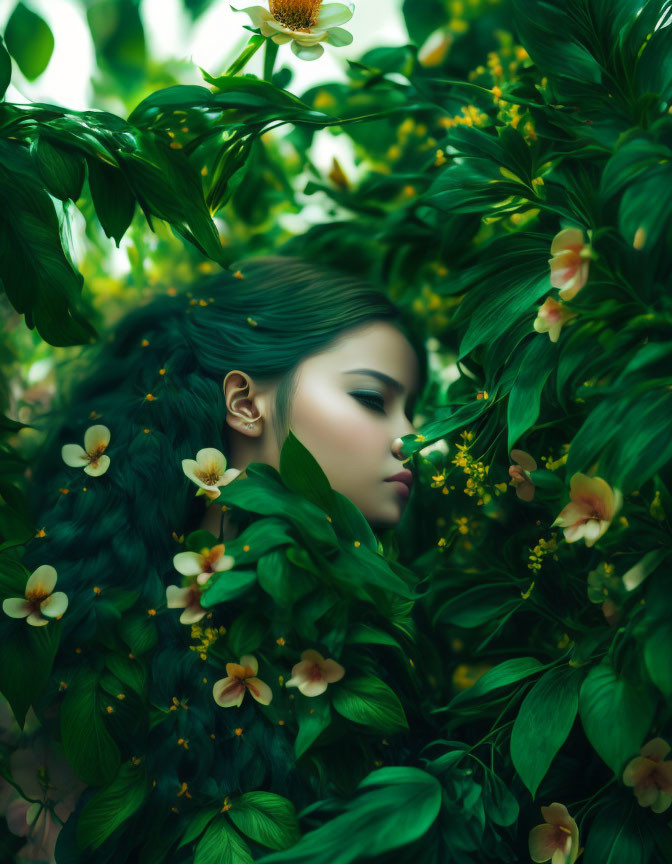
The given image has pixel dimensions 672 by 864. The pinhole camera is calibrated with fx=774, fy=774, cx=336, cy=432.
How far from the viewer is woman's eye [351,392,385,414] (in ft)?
3.15

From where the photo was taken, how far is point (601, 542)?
68cm

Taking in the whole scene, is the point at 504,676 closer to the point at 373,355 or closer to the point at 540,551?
the point at 540,551

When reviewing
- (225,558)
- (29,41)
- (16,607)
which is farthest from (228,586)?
(29,41)

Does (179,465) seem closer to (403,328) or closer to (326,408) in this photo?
(326,408)

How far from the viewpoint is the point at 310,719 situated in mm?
739

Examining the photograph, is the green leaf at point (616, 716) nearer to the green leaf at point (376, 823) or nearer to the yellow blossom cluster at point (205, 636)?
the green leaf at point (376, 823)

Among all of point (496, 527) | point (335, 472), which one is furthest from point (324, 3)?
point (496, 527)

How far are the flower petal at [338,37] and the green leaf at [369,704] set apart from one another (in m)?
0.70

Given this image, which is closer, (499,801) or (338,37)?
(499,801)

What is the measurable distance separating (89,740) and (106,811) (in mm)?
75

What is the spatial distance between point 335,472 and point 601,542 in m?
0.34

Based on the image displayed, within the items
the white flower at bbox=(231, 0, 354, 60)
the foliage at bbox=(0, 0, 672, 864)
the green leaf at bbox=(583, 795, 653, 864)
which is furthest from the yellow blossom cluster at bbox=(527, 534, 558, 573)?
the white flower at bbox=(231, 0, 354, 60)

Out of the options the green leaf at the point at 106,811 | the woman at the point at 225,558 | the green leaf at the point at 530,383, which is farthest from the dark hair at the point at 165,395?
the green leaf at the point at 530,383

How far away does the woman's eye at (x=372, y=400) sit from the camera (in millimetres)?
959
